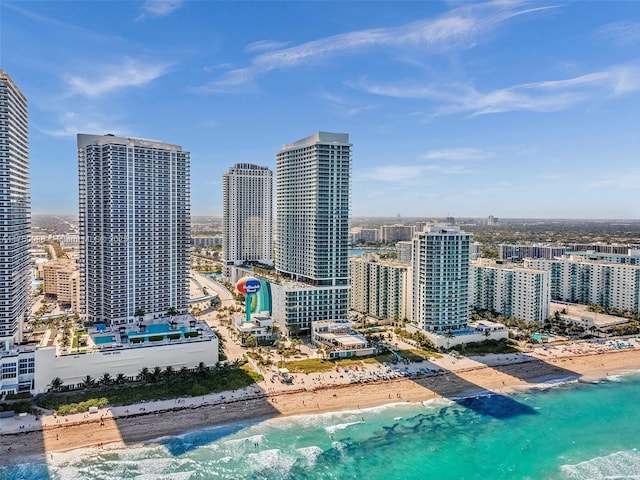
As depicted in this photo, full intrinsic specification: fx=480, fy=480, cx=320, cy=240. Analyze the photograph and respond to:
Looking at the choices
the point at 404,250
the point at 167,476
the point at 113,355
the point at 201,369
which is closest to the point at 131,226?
the point at 113,355

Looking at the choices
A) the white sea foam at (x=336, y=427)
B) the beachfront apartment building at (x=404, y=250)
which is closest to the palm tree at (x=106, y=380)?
the white sea foam at (x=336, y=427)

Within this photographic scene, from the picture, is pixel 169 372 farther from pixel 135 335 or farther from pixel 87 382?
pixel 87 382

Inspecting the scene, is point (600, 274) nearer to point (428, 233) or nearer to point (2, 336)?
point (428, 233)

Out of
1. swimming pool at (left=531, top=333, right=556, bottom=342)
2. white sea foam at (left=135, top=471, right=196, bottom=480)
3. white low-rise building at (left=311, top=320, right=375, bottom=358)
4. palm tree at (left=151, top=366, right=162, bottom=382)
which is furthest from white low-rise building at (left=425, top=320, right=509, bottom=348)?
white sea foam at (left=135, top=471, right=196, bottom=480)

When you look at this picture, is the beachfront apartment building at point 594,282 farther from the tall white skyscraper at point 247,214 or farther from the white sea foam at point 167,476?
the white sea foam at point 167,476

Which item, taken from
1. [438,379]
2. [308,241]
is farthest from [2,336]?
[438,379]

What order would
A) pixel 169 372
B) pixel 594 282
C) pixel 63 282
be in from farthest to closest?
pixel 594 282, pixel 63 282, pixel 169 372
